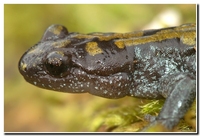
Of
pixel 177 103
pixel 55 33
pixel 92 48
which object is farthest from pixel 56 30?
pixel 177 103

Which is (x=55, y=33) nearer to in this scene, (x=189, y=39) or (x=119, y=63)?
(x=119, y=63)

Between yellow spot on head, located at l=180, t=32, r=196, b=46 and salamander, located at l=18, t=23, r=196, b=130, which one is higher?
yellow spot on head, located at l=180, t=32, r=196, b=46

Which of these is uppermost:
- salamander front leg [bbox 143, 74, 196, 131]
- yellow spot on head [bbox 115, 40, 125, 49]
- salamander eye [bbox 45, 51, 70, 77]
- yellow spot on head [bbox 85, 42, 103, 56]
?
yellow spot on head [bbox 115, 40, 125, 49]

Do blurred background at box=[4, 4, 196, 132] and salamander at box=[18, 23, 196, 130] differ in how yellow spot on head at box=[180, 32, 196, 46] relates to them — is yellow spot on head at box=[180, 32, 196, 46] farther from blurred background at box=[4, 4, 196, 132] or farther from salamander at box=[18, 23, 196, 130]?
blurred background at box=[4, 4, 196, 132]

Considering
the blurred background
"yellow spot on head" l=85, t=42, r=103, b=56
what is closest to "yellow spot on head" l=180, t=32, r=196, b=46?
"yellow spot on head" l=85, t=42, r=103, b=56

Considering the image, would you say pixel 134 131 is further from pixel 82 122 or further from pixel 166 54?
pixel 82 122

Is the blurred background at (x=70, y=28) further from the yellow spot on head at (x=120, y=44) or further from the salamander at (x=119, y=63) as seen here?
the yellow spot on head at (x=120, y=44)

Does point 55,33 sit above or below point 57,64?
above

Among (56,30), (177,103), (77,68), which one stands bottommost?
(177,103)

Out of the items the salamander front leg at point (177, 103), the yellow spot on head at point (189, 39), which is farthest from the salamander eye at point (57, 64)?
the yellow spot on head at point (189, 39)
